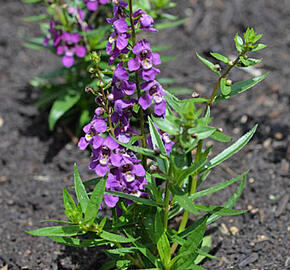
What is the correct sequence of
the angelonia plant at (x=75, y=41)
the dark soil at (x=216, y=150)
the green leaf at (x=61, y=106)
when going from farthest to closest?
the green leaf at (x=61, y=106) → the angelonia plant at (x=75, y=41) → the dark soil at (x=216, y=150)

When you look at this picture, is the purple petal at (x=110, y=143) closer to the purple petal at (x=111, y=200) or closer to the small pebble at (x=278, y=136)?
the purple petal at (x=111, y=200)

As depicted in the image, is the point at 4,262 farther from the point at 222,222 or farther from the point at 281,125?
the point at 281,125

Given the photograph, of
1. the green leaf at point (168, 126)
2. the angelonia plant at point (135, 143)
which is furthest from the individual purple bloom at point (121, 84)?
the green leaf at point (168, 126)

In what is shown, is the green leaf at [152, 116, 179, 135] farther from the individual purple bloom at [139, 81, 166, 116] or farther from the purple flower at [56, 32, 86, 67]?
the purple flower at [56, 32, 86, 67]

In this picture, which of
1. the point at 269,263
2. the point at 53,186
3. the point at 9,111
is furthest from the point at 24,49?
the point at 269,263

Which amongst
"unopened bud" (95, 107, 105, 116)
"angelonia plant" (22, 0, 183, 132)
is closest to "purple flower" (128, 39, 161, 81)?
"unopened bud" (95, 107, 105, 116)

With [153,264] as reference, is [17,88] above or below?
below
